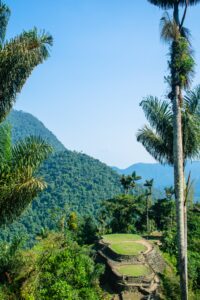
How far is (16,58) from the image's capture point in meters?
6.72

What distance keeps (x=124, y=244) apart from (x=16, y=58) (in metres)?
Answer: 19.9

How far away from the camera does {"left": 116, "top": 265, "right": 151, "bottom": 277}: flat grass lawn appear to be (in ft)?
66.3

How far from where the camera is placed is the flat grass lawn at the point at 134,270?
20.2m

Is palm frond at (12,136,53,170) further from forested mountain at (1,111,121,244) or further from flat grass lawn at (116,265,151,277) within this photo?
forested mountain at (1,111,121,244)

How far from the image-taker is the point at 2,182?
6.65 m

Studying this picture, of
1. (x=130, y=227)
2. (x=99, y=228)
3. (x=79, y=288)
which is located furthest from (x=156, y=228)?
(x=79, y=288)

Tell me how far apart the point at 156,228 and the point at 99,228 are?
606 cm

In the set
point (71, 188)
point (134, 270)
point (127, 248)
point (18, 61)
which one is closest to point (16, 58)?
point (18, 61)

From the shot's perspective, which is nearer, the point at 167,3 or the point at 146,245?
the point at 167,3

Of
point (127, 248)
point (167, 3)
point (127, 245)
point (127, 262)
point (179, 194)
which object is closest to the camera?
point (179, 194)

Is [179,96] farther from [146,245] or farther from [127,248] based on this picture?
[146,245]

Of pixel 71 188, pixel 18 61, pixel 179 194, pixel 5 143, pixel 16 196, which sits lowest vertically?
pixel 16 196

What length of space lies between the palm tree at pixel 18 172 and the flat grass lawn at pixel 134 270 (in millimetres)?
14563

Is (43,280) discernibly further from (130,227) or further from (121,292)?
(130,227)
